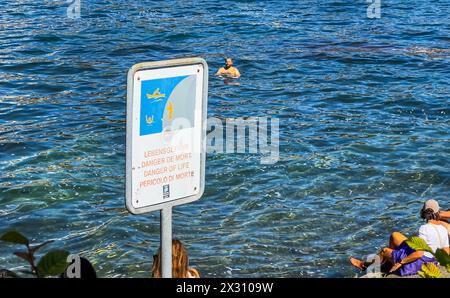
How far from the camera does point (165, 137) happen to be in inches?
147

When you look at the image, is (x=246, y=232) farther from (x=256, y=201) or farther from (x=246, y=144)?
(x=246, y=144)

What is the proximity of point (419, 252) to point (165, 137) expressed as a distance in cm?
702

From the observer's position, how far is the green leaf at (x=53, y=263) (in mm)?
3799

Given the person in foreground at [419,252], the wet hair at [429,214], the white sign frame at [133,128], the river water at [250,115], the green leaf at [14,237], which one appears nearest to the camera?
the white sign frame at [133,128]

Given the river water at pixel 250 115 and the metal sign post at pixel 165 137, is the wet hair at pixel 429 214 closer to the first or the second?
the river water at pixel 250 115

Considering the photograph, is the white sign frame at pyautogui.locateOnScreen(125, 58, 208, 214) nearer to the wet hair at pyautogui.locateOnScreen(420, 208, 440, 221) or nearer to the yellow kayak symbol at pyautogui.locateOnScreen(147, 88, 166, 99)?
the yellow kayak symbol at pyautogui.locateOnScreen(147, 88, 166, 99)

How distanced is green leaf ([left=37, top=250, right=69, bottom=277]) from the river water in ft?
27.6

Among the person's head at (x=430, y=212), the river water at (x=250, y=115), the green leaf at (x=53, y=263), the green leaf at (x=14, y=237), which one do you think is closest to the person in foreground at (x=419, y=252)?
the person's head at (x=430, y=212)

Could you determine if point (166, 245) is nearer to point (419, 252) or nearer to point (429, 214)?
point (419, 252)

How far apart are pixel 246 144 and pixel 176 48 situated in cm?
1105

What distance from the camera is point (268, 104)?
71.8ft

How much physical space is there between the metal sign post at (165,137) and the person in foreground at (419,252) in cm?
649

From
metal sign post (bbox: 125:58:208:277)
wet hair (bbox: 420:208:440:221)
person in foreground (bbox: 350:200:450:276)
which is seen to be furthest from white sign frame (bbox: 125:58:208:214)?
wet hair (bbox: 420:208:440:221)

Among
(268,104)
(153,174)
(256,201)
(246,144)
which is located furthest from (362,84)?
(153,174)
